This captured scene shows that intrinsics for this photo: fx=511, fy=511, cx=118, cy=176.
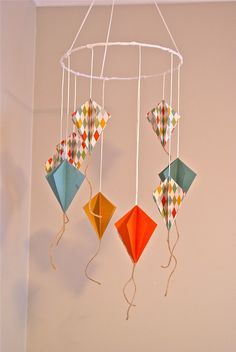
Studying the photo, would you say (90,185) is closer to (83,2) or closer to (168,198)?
(168,198)

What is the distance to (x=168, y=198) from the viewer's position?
5.30 ft

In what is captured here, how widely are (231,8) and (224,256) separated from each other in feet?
3.58

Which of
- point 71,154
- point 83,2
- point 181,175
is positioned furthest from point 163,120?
point 83,2

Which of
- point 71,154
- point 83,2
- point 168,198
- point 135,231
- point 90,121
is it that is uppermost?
point 83,2

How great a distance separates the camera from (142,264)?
87.9 inches

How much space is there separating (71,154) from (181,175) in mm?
375

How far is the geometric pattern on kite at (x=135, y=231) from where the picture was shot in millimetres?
1556

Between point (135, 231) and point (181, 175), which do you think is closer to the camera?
point (135, 231)

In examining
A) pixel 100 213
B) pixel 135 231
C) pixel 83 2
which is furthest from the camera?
pixel 83 2

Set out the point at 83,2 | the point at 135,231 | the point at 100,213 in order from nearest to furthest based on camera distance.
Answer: the point at 135,231, the point at 100,213, the point at 83,2

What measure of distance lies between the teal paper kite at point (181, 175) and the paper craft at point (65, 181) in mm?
314

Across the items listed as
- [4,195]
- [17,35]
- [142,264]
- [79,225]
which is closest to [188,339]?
[142,264]

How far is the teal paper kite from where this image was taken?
1.71 meters

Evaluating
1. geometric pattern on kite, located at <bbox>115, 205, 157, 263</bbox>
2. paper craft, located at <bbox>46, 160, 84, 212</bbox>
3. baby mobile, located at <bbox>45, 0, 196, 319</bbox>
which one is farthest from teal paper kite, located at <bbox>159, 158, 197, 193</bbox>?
paper craft, located at <bbox>46, 160, 84, 212</bbox>
